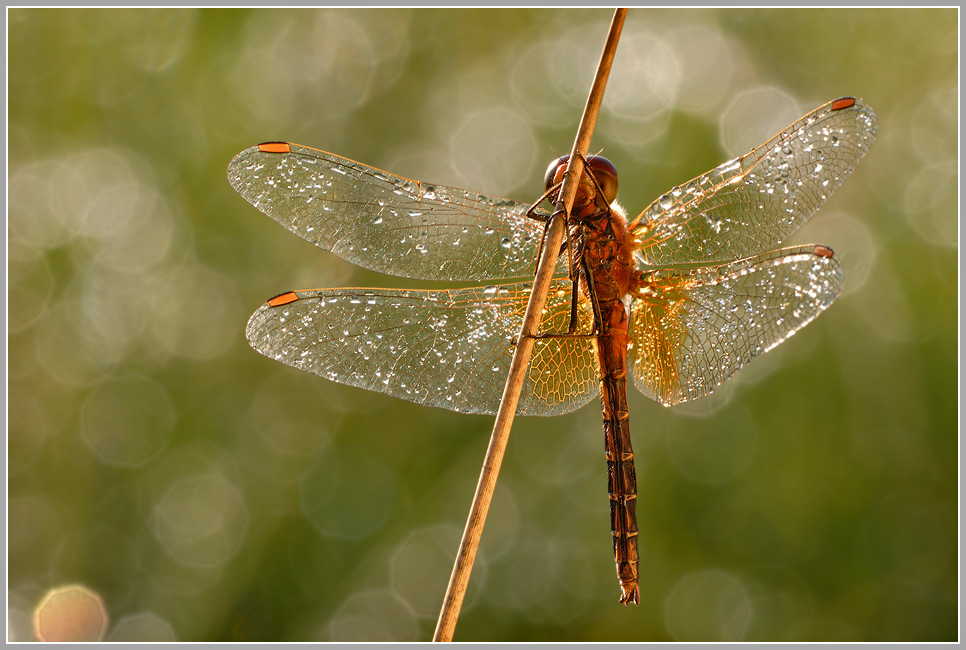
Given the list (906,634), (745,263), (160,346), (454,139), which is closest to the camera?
(745,263)

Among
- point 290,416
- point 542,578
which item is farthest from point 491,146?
point 542,578

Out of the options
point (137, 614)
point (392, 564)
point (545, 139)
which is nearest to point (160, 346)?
point (137, 614)

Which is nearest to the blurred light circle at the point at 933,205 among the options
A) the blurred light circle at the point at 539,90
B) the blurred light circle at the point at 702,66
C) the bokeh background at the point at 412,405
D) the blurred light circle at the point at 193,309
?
the bokeh background at the point at 412,405

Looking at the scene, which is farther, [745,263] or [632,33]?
[632,33]

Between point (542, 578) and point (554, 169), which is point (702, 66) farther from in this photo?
point (542, 578)

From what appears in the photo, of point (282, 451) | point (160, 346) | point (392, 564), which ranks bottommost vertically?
point (392, 564)

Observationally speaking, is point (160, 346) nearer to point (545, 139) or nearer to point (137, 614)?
point (137, 614)
